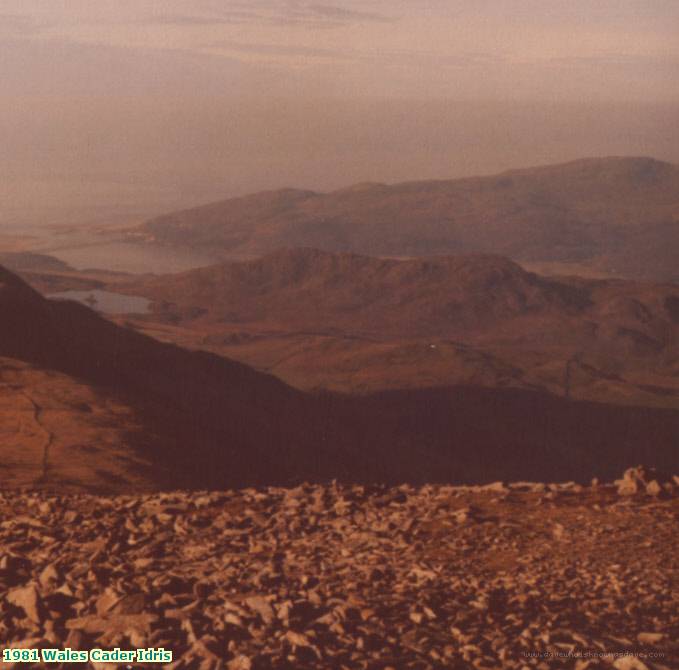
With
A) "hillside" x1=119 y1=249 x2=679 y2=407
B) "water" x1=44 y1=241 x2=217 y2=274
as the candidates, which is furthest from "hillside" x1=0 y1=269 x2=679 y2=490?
"water" x1=44 y1=241 x2=217 y2=274

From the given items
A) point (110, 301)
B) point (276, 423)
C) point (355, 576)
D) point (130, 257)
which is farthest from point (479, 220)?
point (355, 576)

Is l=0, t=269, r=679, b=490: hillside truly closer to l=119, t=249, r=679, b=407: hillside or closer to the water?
l=119, t=249, r=679, b=407: hillside

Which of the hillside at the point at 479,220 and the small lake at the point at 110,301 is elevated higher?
the hillside at the point at 479,220

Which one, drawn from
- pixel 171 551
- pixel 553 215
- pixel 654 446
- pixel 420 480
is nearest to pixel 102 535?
pixel 171 551

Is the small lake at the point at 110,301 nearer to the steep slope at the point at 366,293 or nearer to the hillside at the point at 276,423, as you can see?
the steep slope at the point at 366,293

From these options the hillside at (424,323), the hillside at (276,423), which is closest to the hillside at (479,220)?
the hillside at (424,323)

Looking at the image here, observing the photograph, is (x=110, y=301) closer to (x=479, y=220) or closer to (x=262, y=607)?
(x=262, y=607)

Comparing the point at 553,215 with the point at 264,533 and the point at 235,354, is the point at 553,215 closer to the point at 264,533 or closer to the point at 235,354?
the point at 235,354
